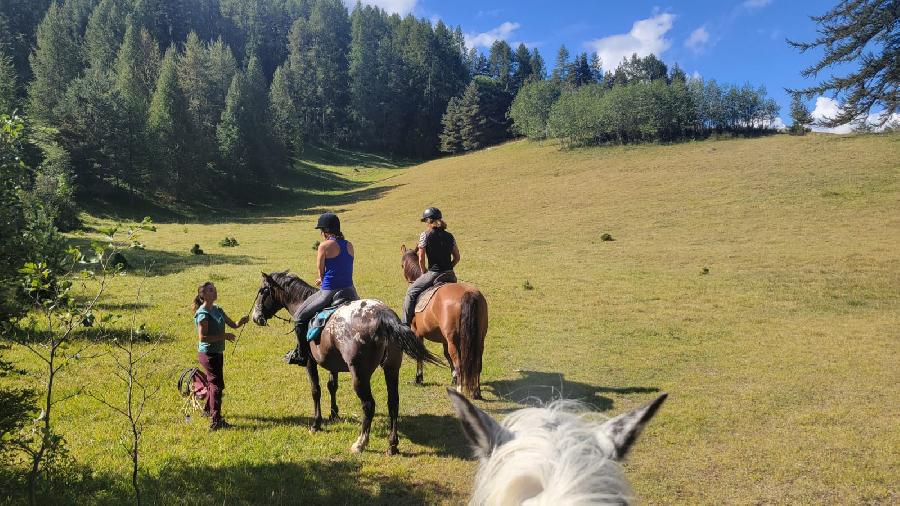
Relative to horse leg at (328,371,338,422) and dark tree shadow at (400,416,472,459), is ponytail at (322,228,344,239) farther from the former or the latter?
dark tree shadow at (400,416,472,459)

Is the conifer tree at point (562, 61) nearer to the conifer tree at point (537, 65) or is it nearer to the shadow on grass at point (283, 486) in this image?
the conifer tree at point (537, 65)

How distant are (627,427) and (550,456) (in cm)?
51

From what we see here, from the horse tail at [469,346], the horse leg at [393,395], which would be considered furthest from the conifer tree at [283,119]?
the horse leg at [393,395]

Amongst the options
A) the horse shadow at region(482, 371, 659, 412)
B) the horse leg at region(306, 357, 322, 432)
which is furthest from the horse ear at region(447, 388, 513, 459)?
the horse shadow at region(482, 371, 659, 412)

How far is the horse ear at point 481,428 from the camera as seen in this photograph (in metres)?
2.23

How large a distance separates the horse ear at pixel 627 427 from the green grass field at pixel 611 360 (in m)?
4.47

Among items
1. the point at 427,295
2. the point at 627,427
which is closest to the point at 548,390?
the point at 427,295

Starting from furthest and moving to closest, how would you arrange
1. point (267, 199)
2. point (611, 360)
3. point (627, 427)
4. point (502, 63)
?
point (502, 63) < point (267, 199) < point (611, 360) < point (627, 427)

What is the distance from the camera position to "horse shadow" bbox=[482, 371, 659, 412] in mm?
9492

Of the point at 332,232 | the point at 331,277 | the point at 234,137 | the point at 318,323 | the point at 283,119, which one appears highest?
the point at 283,119

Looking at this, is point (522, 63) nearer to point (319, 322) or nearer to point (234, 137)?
point (234, 137)

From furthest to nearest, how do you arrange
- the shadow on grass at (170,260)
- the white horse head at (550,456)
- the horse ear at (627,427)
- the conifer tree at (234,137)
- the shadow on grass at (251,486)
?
the conifer tree at (234,137), the shadow on grass at (170,260), the shadow on grass at (251,486), the horse ear at (627,427), the white horse head at (550,456)

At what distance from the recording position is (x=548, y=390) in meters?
10.1

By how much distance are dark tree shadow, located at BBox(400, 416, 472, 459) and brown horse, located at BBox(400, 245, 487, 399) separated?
0.82 m
